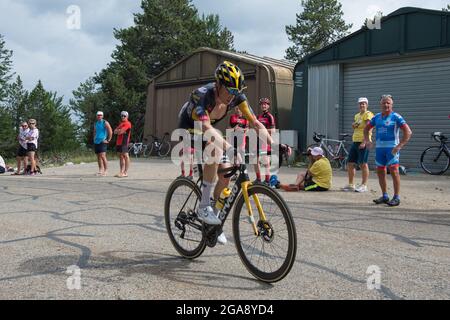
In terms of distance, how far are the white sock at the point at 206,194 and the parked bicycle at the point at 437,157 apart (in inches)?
439

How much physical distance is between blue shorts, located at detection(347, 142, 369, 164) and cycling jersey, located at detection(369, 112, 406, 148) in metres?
1.27

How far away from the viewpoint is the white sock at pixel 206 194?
172 inches

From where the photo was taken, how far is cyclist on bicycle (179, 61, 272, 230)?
13.4 ft

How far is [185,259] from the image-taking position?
15.3 feet

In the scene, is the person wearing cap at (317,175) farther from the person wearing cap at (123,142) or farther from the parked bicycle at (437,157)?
the parked bicycle at (437,157)

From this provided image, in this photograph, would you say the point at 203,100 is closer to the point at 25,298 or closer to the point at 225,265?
the point at 225,265

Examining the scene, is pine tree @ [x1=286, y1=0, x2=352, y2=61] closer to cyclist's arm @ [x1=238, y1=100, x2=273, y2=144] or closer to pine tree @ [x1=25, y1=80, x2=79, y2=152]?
pine tree @ [x1=25, y1=80, x2=79, y2=152]

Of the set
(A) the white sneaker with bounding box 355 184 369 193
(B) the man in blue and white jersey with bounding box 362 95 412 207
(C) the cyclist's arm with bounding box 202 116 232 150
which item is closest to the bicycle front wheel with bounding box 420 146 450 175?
(A) the white sneaker with bounding box 355 184 369 193

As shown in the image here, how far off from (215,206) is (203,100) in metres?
0.97

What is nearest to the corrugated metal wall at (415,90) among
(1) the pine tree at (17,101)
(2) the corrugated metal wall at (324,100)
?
(2) the corrugated metal wall at (324,100)

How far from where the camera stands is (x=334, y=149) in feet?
54.8

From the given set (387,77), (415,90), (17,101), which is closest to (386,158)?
(415,90)

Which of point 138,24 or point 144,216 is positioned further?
point 138,24

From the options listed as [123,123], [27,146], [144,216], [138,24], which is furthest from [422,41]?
[138,24]
